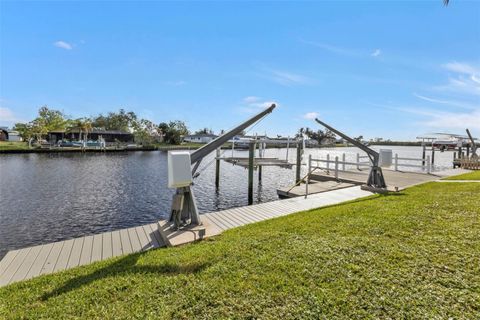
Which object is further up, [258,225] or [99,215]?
[258,225]

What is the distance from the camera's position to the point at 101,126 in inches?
2884

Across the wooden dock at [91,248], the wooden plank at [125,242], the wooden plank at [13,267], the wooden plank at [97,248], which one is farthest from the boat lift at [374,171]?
the wooden plank at [13,267]

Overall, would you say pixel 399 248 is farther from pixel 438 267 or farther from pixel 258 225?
pixel 258 225

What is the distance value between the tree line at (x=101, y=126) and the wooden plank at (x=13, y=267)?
53.4 meters

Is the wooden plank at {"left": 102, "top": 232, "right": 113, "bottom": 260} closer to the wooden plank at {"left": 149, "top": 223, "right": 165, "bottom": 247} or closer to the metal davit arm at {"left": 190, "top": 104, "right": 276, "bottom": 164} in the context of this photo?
the wooden plank at {"left": 149, "top": 223, "right": 165, "bottom": 247}

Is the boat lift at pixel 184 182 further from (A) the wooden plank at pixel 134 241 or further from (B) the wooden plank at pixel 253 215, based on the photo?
(B) the wooden plank at pixel 253 215

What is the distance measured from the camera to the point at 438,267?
3350 millimetres


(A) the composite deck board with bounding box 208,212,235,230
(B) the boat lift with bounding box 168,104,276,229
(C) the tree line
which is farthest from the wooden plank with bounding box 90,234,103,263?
(C) the tree line

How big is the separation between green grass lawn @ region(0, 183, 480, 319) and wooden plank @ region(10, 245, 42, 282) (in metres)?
0.52

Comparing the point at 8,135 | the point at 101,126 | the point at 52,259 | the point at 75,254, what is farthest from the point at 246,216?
the point at 8,135

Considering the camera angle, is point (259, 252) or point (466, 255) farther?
point (259, 252)

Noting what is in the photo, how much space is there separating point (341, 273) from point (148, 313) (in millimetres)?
2428

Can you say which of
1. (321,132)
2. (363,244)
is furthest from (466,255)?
(321,132)

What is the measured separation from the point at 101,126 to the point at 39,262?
79.4m
